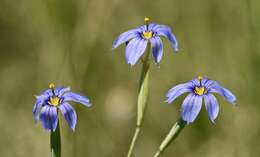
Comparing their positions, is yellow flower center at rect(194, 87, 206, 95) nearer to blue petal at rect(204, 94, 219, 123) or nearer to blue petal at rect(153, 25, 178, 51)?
blue petal at rect(204, 94, 219, 123)

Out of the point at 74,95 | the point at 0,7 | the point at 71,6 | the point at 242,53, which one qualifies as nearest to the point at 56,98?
the point at 74,95

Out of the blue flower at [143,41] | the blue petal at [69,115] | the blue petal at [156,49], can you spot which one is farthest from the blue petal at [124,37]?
the blue petal at [69,115]

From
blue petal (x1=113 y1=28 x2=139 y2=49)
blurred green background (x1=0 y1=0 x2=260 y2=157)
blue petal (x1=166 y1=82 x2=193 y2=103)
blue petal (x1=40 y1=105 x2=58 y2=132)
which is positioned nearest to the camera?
blue petal (x1=40 y1=105 x2=58 y2=132)

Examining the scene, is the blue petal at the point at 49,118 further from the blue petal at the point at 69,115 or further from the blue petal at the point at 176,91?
the blue petal at the point at 176,91

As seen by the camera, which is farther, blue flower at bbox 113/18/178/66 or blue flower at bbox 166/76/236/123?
blue flower at bbox 113/18/178/66

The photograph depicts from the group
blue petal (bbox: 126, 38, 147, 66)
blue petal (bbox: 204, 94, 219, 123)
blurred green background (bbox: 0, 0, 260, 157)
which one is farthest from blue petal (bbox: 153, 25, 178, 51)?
blurred green background (bbox: 0, 0, 260, 157)

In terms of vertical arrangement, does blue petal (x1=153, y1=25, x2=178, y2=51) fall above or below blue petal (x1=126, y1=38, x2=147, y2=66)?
above

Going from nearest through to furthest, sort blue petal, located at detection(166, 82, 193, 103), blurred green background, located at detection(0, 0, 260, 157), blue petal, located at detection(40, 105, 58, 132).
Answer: blue petal, located at detection(40, 105, 58, 132) < blue petal, located at detection(166, 82, 193, 103) < blurred green background, located at detection(0, 0, 260, 157)
